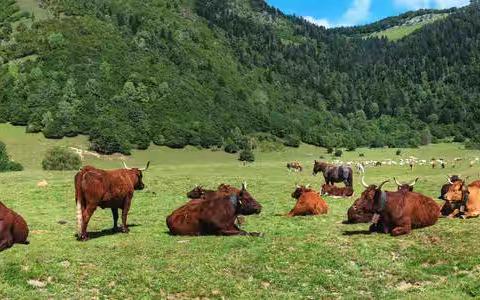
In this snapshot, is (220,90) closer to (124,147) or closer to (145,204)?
(124,147)

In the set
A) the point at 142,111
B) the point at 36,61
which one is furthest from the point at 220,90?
the point at 36,61

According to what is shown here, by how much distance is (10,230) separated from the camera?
16.5m

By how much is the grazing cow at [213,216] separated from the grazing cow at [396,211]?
3.79 m

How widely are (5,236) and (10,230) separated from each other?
1.24ft

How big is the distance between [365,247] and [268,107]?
184040 millimetres

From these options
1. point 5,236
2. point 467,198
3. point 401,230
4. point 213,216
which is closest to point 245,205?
point 213,216

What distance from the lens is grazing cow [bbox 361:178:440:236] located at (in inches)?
712

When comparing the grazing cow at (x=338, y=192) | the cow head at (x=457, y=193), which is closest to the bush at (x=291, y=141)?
the grazing cow at (x=338, y=192)

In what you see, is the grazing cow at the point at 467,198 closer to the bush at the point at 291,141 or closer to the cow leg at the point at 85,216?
the cow leg at the point at 85,216

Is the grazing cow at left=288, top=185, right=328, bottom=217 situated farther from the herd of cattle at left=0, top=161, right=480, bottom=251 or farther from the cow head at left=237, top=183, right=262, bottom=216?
the cow head at left=237, top=183, right=262, bottom=216

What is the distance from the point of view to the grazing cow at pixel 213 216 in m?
18.6

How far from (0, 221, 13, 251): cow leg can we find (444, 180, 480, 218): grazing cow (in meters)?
14.6

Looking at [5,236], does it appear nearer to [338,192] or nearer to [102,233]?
[102,233]

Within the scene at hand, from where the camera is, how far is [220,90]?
189 m
